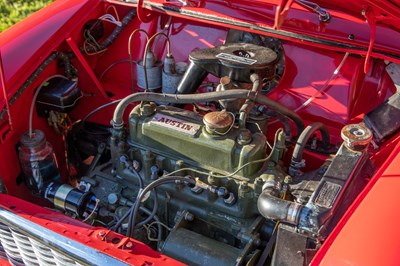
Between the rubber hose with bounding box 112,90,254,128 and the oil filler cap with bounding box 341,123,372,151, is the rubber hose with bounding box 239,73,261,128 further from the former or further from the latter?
the oil filler cap with bounding box 341,123,372,151

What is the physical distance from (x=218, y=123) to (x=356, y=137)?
20.4 inches

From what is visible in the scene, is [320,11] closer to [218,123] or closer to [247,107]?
[247,107]

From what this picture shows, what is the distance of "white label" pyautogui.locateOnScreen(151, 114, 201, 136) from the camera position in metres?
2.09

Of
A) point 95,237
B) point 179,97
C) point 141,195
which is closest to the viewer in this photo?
point 95,237

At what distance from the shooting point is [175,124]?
213 centimetres

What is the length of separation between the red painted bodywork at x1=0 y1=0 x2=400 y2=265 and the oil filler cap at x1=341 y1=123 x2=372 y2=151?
11 centimetres

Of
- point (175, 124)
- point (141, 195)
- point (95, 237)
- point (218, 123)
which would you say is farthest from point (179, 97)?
point (95, 237)

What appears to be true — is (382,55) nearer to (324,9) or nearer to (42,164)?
(324,9)

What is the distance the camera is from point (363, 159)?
1841 mm

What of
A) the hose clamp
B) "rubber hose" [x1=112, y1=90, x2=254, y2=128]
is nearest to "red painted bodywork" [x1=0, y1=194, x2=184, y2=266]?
the hose clamp

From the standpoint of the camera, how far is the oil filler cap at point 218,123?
200 cm

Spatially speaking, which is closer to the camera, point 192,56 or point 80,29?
point 192,56

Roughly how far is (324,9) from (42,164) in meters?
1.44

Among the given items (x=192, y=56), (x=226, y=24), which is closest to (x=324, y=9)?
(x=226, y=24)
